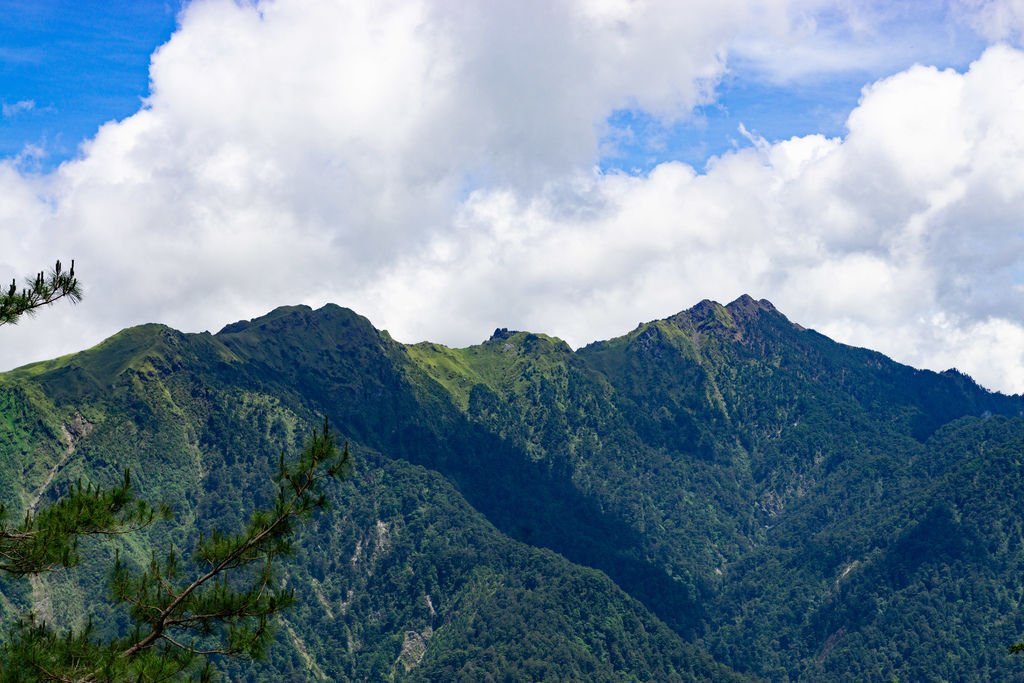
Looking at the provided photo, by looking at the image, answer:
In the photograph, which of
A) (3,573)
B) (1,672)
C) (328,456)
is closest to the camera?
(1,672)

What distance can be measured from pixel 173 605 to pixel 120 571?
3347 mm

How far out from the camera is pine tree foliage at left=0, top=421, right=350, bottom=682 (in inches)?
1880

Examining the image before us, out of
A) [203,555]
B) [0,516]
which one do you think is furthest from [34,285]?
[203,555]

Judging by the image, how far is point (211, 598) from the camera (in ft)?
162

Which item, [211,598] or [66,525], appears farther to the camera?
[66,525]

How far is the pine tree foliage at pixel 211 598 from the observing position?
47750 mm

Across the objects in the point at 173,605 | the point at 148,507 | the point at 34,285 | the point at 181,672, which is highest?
the point at 34,285

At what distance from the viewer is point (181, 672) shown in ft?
161

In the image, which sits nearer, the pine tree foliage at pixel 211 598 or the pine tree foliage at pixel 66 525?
the pine tree foliage at pixel 211 598

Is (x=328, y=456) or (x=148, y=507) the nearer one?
(x=328, y=456)

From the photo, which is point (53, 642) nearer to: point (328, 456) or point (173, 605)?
point (173, 605)

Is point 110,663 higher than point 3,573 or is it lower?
lower

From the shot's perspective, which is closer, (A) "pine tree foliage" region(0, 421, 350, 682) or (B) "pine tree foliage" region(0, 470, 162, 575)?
(A) "pine tree foliage" region(0, 421, 350, 682)

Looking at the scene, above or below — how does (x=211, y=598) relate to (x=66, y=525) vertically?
below
